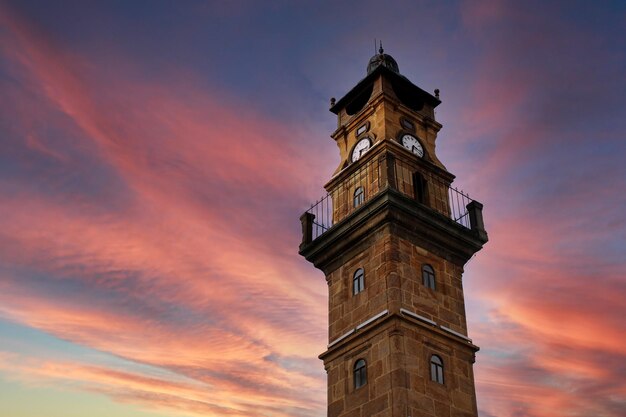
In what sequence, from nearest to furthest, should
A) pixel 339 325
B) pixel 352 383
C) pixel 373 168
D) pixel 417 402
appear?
pixel 417 402 → pixel 352 383 → pixel 339 325 → pixel 373 168

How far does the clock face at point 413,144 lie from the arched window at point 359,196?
12.1 ft

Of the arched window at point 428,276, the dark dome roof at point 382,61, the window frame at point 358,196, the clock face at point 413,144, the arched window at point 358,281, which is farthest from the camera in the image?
the dark dome roof at point 382,61

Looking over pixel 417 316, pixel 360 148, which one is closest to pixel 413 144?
pixel 360 148

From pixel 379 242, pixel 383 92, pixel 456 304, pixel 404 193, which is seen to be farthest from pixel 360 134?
pixel 456 304

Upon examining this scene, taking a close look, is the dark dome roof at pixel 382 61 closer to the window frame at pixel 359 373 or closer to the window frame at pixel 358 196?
the window frame at pixel 358 196

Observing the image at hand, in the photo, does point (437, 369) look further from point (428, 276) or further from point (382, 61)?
point (382, 61)

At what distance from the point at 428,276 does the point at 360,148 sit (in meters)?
9.52

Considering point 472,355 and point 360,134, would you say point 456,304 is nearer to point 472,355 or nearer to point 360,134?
point 472,355

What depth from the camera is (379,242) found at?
37625 millimetres

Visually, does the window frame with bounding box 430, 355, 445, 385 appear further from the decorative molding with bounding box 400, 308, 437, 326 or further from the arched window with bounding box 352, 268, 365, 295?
the arched window with bounding box 352, 268, 365, 295

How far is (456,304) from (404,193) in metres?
6.40

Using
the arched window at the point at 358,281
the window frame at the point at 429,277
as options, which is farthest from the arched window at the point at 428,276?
the arched window at the point at 358,281

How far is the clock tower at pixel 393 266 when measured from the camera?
34.2 m

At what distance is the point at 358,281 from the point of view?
3806 cm
